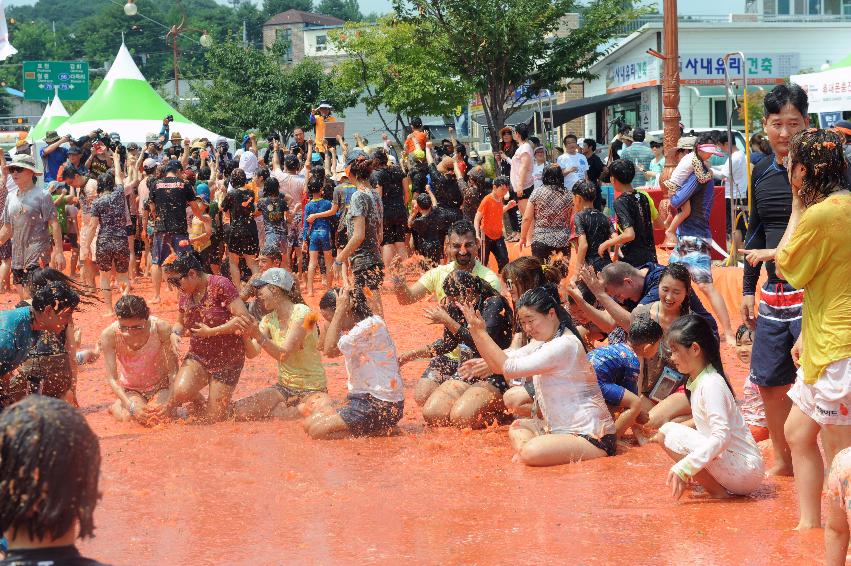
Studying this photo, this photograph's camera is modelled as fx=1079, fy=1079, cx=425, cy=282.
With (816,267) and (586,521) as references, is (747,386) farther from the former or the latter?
(816,267)

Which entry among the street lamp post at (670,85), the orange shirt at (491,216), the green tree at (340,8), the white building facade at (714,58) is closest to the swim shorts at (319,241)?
the orange shirt at (491,216)

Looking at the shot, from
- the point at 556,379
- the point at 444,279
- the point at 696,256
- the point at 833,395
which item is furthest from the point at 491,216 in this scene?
the point at 833,395

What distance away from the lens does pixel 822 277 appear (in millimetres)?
4668

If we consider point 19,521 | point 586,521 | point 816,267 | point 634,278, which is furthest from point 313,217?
point 19,521

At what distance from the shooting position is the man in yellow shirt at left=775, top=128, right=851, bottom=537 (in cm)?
456

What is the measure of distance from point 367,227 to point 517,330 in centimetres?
441

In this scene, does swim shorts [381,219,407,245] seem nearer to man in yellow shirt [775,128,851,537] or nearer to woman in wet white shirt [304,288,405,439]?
woman in wet white shirt [304,288,405,439]

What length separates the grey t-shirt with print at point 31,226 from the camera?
480 inches

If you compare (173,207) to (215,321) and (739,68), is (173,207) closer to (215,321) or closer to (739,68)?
(215,321)

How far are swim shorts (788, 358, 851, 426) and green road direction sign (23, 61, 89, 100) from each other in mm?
76237

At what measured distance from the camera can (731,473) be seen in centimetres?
571

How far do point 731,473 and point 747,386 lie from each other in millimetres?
1225

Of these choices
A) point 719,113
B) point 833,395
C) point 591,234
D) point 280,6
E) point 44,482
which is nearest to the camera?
point 44,482

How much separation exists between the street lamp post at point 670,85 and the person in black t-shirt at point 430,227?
312cm
